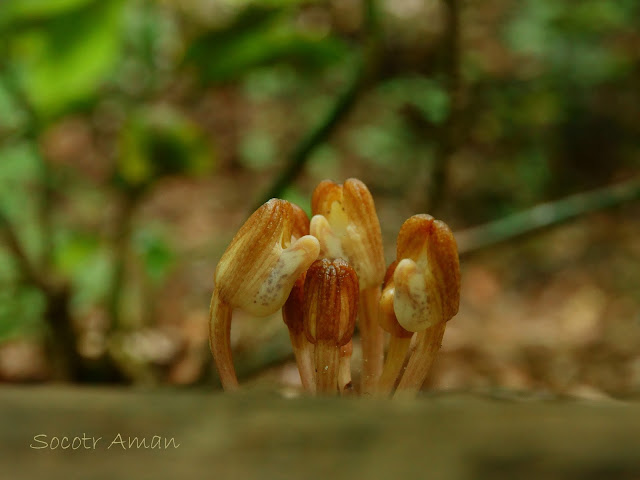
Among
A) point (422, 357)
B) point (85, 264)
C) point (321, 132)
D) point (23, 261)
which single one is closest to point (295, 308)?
point (422, 357)

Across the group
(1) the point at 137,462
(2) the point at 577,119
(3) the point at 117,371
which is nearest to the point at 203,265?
(3) the point at 117,371

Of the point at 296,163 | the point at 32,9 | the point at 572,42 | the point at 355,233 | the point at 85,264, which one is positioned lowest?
the point at 85,264

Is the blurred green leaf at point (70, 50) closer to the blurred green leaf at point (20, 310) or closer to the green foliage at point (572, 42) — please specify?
the blurred green leaf at point (20, 310)

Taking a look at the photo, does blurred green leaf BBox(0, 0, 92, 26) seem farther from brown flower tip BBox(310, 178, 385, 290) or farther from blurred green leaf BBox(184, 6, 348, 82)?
brown flower tip BBox(310, 178, 385, 290)

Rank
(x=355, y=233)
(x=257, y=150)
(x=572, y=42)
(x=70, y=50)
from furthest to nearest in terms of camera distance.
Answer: (x=257, y=150), (x=572, y=42), (x=70, y=50), (x=355, y=233)

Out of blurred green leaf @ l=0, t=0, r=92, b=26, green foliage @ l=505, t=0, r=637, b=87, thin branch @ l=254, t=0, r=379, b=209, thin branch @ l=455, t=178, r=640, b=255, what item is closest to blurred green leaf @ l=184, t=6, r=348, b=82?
thin branch @ l=254, t=0, r=379, b=209

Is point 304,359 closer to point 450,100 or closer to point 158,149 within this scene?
point 450,100
